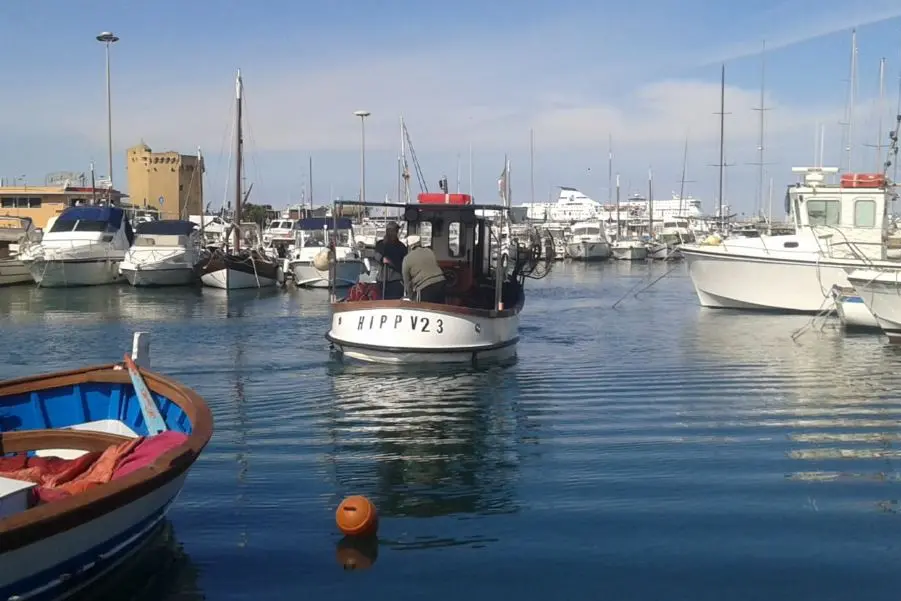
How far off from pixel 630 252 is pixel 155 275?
39.2 m

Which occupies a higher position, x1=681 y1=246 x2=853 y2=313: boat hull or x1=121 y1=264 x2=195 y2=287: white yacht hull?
x1=681 y1=246 x2=853 y2=313: boat hull

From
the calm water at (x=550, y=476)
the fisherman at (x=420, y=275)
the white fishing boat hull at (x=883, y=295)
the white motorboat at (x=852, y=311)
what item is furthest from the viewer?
the white motorboat at (x=852, y=311)

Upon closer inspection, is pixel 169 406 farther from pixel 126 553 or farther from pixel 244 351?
pixel 244 351

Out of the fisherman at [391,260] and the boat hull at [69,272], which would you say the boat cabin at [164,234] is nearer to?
the boat hull at [69,272]

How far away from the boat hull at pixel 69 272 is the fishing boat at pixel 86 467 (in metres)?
32.7

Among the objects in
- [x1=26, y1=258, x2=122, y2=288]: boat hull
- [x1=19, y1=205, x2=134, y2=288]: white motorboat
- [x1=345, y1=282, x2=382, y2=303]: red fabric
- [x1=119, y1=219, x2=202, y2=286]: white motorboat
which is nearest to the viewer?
[x1=345, y1=282, x2=382, y2=303]: red fabric

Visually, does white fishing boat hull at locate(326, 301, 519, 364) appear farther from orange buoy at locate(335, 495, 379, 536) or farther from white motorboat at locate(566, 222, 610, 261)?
white motorboat at locate(566, 222, 610, 261)

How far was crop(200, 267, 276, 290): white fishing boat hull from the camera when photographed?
38281mm

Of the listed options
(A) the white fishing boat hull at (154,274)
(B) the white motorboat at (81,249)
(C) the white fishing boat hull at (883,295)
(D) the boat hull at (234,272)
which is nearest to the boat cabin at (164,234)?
(B) the white motorboat at (81,249)

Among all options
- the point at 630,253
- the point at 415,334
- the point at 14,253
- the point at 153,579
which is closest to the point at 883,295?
the point at 415,334

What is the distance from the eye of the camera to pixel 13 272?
40250 mm

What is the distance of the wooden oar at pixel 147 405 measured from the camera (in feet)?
25.1

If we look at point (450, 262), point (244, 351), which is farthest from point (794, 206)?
Answer: point (244, 351)

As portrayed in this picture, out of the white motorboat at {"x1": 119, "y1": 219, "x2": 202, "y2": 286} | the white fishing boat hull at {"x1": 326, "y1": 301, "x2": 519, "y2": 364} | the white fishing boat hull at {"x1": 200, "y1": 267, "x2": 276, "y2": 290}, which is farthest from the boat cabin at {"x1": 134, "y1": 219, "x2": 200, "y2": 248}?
the white fishing boat hull at {"x1": 326, "y1": 301, "x2": 519, "y2": 364}
